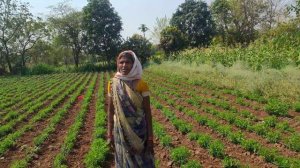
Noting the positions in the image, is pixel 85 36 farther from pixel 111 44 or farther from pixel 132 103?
pixel 132 103

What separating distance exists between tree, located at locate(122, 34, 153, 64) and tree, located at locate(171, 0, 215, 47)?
6008 mm

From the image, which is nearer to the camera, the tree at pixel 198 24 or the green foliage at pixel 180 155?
the green foliage at pixel 180 155

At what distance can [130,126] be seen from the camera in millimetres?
3971

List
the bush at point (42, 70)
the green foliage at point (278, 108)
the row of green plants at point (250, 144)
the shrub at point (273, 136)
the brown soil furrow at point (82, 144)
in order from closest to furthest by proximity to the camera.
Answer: the row of green plants at point (250, 144) → the brown soil furrow at point (82, 144) → the shrub at point (273, 136) → the green foliage at point (278, 108) → the bush at point (42, 70)

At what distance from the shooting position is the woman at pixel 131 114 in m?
3.94

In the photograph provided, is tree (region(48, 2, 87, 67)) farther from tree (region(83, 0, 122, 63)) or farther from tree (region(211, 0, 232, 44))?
tree (region(211, 0, 232, 44))

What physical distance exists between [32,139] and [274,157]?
19.8ft

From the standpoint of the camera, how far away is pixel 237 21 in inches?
1797

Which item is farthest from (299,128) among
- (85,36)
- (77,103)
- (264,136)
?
(85,36)

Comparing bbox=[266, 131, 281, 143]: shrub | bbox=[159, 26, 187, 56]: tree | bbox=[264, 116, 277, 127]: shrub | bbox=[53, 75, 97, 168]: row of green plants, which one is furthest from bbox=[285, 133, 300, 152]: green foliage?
bbox=[159, 26, 187, 56]: tree

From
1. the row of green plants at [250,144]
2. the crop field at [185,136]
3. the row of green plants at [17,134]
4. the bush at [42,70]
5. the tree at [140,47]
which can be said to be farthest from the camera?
the bush at [42,70]

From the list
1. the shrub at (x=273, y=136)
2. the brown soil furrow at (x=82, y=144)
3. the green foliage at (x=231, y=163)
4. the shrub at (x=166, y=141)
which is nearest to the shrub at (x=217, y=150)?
the green foliage at (x=231, y=163)

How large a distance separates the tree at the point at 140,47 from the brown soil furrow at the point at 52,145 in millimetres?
33651

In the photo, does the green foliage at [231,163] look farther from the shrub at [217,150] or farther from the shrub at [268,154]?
the shrub at [268,154]
